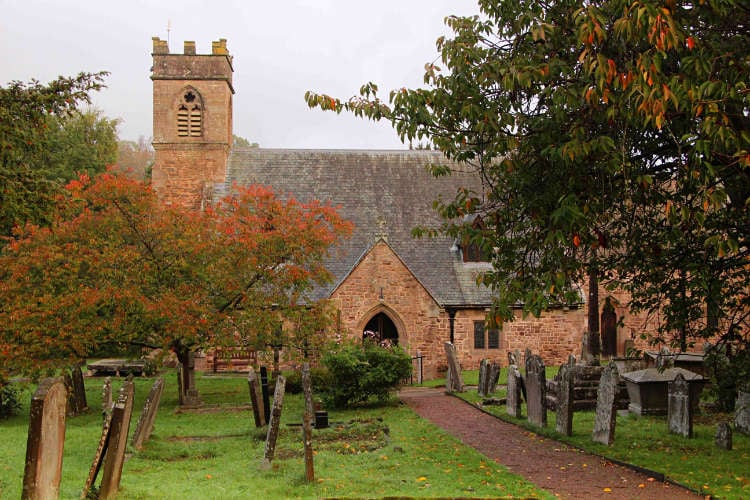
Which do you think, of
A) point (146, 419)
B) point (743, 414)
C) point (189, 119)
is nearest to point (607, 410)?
point (743, 414)

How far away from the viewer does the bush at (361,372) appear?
63.0 feet

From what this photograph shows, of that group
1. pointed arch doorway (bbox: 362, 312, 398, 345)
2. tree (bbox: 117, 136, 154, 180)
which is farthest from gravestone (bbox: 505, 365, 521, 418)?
tree (bbox: 117, 136, 154, 180)

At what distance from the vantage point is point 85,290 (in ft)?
56.8

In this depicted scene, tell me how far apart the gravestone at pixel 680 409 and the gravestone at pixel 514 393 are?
368 centimetres

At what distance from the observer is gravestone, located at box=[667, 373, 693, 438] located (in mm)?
13758

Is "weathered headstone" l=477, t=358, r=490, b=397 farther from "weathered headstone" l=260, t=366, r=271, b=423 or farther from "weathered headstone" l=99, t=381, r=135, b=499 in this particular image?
"weathered headstone" l=99, t=381, r=135, b=499

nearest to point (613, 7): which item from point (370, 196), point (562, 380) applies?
point (562, 380)

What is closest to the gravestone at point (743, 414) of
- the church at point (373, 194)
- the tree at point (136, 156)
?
the church at point (373, 194)

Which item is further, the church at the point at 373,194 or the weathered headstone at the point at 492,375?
the church at the point at 373,194

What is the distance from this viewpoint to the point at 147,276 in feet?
60.4

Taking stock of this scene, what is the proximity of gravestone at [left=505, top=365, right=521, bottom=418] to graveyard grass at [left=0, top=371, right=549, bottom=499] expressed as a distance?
7.59 ft

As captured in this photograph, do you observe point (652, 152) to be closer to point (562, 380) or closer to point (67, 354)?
point (562, 380)

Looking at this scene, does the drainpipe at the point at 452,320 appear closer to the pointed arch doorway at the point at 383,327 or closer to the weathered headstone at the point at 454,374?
the pointed arch doorway at the point at 383,327

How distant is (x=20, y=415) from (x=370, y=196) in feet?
58.9
